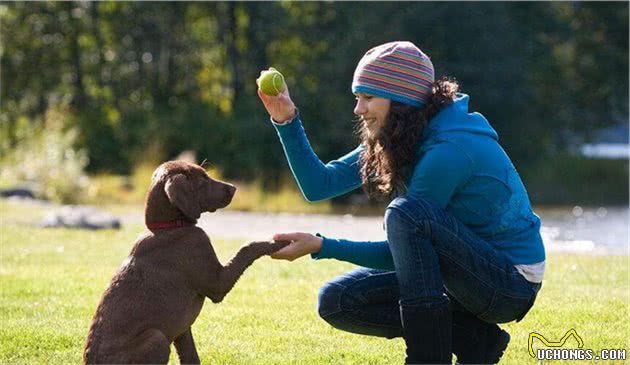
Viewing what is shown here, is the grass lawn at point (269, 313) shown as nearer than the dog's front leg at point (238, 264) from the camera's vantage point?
No

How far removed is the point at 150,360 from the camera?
14.6ft

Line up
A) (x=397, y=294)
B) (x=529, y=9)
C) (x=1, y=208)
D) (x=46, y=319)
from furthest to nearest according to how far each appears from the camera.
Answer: (x=529, y=9), (x=1, y=208), (x=46, y=319), (x=397, y=294)

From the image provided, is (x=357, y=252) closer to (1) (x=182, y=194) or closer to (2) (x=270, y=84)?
(1) (x=182, y=194)

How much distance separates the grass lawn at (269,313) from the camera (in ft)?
18.8

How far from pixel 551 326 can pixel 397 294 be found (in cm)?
151

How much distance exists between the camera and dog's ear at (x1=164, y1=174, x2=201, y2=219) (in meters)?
4.62

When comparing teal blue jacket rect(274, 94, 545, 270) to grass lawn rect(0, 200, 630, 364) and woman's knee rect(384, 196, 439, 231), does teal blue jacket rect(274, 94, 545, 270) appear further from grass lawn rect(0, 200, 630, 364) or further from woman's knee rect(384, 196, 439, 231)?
grass lawn rect(0, 200, 630, 364)

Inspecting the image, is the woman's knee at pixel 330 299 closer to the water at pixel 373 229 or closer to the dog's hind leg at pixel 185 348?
the dog's hind leg at pixel 185 348

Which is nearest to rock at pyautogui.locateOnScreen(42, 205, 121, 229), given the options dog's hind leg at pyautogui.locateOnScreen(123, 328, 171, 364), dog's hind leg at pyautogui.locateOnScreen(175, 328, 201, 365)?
dog's hind leg at pyautogui.locateOnScreen(175, 328, 201, 365)

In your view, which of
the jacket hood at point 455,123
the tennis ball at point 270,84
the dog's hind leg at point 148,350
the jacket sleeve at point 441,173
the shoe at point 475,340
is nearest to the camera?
the dog's hind leg at point 148,350

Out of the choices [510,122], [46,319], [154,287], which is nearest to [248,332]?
[46,319]

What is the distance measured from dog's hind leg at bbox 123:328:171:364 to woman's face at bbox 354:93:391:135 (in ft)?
4.53

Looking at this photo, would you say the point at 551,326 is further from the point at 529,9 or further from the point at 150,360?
the point at 529,9

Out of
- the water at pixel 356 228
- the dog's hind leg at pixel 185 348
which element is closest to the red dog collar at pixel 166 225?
the dog's hind leg at pixel 185 348
